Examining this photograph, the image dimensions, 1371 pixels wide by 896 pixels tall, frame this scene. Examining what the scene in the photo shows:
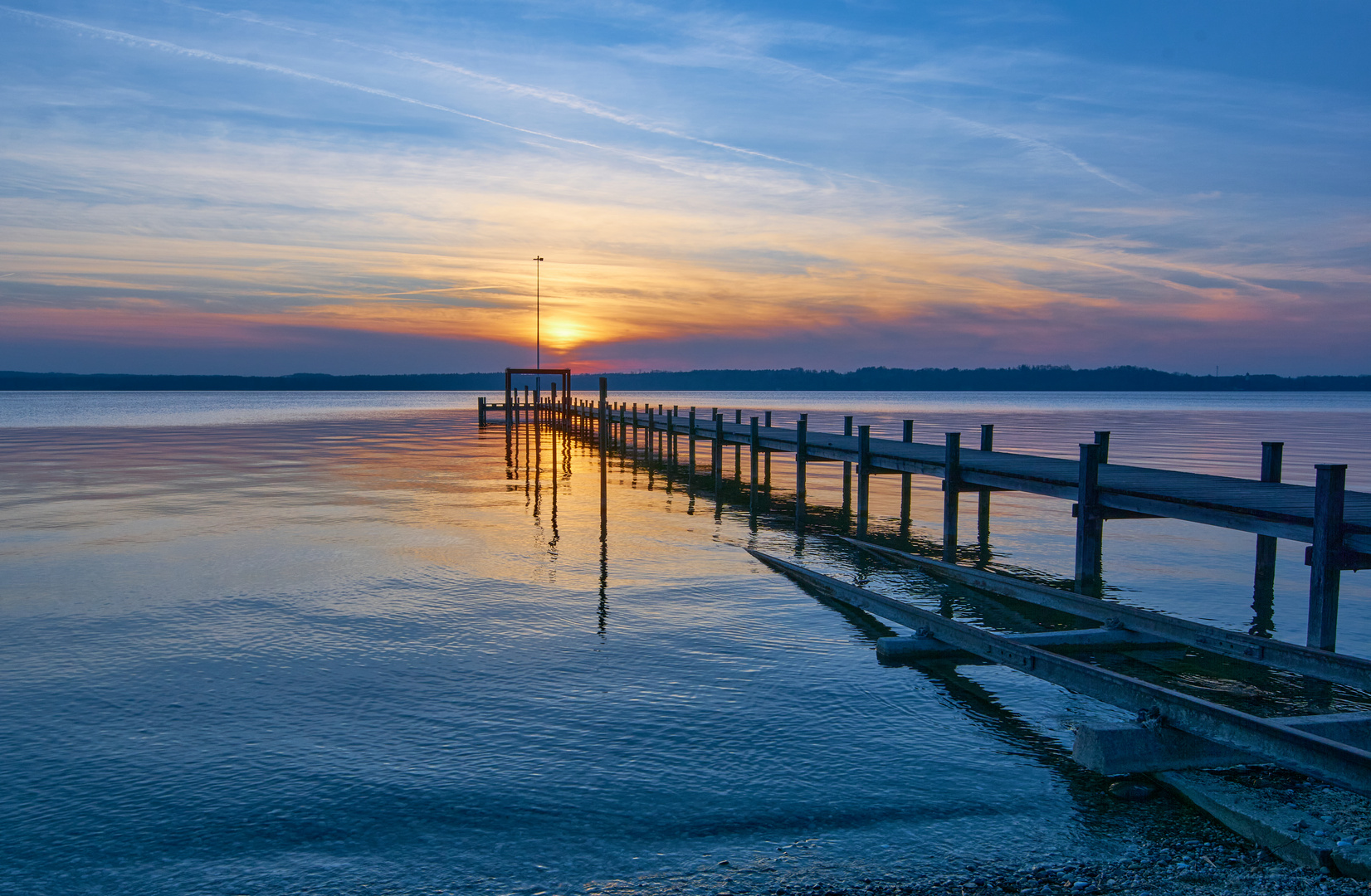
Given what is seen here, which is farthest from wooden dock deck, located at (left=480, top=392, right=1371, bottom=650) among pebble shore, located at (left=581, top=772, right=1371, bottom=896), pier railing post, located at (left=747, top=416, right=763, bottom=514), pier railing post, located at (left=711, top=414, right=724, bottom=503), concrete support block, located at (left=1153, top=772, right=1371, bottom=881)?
pebble shore, located at (left=581, top=772, right=1371, bottom=896)

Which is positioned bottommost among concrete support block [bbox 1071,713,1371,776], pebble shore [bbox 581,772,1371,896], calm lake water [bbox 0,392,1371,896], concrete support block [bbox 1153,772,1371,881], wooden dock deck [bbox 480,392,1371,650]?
calm lake water [bbox 0,392,1371,896]

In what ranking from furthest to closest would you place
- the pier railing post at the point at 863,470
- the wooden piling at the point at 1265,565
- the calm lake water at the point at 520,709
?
the pier railing post at the point at 863,470, the wooden piling at the point at 1265,565, the calm lake water at the point at 520,709

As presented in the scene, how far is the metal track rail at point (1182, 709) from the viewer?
5.28 metres

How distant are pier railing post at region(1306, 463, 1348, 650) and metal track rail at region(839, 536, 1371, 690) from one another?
0.86 meters

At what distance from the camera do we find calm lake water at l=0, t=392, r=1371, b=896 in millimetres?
5867

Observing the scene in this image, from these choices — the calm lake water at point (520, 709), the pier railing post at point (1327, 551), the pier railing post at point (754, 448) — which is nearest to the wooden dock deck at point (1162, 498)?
the pier railing post at point (1327, 551)

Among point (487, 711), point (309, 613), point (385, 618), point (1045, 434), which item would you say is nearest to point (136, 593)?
point (309, 613)

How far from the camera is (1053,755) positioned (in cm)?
730

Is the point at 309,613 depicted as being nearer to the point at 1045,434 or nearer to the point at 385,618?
the point at 385,618

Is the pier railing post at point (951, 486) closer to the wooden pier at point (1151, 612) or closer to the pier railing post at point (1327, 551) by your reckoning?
the wooden pier at point (1151, 612)

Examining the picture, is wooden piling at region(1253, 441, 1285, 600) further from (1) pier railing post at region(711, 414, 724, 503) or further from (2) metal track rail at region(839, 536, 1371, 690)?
(1) pier railing post at region(711, 414, 724, 503)

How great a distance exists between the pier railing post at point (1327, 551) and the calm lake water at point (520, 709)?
1.03 metres

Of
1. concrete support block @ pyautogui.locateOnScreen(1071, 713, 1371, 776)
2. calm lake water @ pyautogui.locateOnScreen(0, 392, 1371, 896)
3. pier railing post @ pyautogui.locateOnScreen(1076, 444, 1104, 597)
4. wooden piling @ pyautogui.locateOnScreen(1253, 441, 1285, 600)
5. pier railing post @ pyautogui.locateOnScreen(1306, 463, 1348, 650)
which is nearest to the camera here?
calm lake water @ pyautogui.locateOnScreen(0, 392, 1371, 896)

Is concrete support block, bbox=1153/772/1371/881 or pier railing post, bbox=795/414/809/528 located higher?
pier railing post, bbox=795/414/809/528
